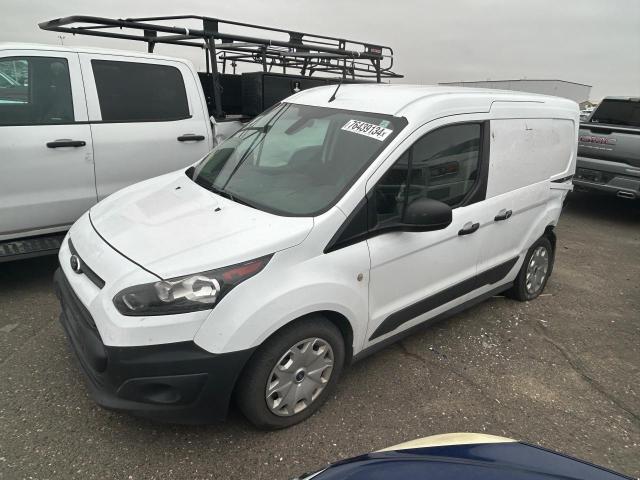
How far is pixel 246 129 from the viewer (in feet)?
11.5

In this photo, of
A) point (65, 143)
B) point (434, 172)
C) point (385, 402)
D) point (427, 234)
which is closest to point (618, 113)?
point (434, 172)

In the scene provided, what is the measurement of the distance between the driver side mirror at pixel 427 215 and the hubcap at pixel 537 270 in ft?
6.13

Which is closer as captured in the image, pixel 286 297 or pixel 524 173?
pixel 286 297

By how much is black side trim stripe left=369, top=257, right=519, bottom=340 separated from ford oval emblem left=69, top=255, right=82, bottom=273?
165 centimetres

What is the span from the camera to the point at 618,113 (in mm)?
7840

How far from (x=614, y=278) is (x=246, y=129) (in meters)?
4.24

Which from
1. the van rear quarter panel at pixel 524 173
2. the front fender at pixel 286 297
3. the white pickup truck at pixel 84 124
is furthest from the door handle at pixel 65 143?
the van rear quarter panel at pixel 524 173

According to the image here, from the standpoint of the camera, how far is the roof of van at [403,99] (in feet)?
9.27

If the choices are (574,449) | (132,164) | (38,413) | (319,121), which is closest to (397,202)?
(319,121)

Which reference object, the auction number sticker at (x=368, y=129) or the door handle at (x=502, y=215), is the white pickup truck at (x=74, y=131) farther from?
the door handle at (x=502, y=215)

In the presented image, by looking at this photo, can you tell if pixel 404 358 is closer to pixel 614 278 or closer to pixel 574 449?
pixel 574 449

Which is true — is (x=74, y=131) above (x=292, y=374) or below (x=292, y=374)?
above

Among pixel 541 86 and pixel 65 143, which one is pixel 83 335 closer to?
pixel 65 143

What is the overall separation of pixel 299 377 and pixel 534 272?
270cm
